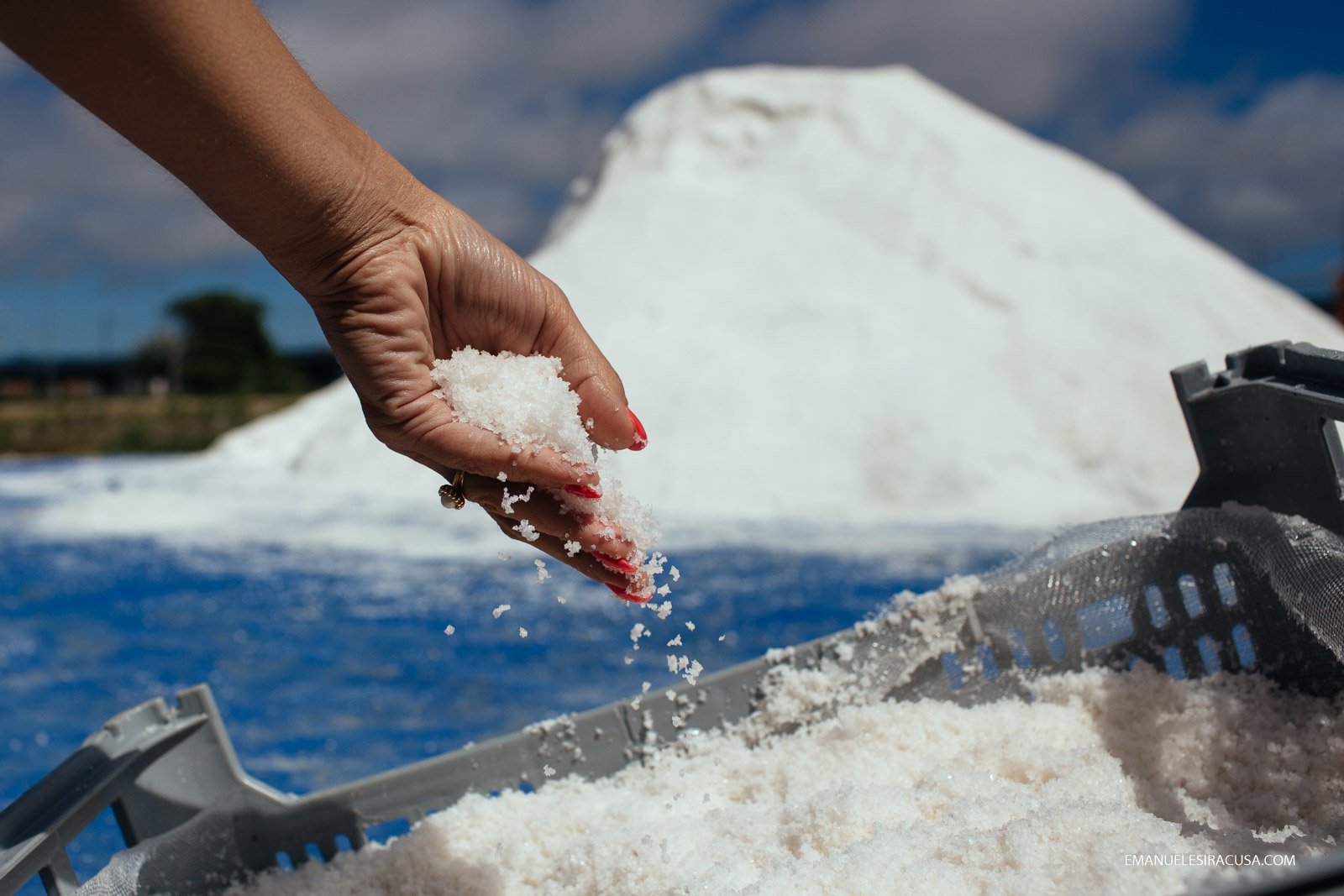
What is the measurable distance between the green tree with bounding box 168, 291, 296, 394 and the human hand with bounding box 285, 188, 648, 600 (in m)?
27.5

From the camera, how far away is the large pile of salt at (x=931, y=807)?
1001 mm

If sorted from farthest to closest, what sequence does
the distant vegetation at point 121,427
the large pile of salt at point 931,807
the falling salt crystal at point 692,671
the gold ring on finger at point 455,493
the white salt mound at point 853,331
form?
the distant vegetation at point 121,427 < the white salt mound at point 853,331 < the falling salt crystal at point 692,671 < the gold ring on finger at point 455,493 < the large pile of salt at point 931,807

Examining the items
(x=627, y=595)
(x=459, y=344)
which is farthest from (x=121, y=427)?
(x=627, y=595)

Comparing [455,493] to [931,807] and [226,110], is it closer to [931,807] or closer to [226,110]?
[226,110]

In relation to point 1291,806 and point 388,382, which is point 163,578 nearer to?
point 388,382

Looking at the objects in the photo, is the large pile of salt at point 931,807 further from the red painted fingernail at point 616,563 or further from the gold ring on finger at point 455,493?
the gold ring on finger at point 455,493

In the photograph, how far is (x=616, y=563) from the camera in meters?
1.12

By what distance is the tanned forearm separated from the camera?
800 mm

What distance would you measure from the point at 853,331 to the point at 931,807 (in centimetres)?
514

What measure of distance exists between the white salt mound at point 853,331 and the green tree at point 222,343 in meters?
21.9

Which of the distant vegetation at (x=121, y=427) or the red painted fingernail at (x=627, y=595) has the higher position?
the distant vegetation at (x=121, y=427)

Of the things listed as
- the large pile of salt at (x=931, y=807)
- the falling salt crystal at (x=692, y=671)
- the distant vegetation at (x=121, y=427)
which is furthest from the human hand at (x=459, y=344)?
the distant vegetation at (x=121, y=427)

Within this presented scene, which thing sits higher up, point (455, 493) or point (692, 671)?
point (455, 493)

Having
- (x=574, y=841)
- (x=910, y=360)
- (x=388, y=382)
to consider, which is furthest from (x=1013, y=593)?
(x=910, y=360)
